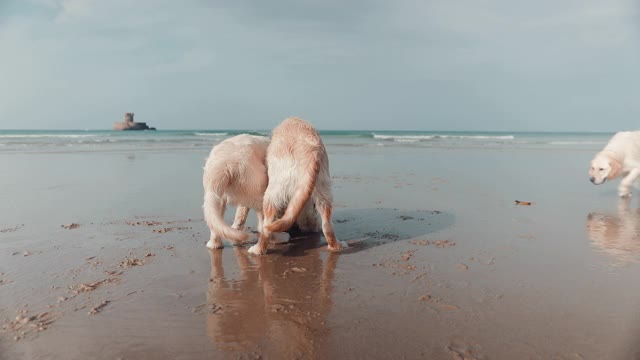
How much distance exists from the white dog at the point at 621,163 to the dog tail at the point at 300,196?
7272mm

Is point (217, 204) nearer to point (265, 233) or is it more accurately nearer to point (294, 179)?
point (265, 233)

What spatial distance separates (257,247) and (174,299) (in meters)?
1.35

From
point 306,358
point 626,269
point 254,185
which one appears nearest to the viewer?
point 306,358

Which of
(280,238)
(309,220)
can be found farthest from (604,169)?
(280,238)

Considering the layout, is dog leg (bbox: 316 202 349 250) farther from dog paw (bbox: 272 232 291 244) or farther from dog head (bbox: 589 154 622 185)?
dog head (bbox: 589 154 622 185)

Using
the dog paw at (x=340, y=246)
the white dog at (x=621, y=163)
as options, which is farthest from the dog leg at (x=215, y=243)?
the white dog at (x=621, y=163)

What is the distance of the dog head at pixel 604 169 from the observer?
8.34 metres

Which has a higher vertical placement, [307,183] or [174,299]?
[307,183]

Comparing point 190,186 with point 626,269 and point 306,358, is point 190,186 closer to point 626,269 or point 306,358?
point 306,358

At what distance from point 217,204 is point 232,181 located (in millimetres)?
291

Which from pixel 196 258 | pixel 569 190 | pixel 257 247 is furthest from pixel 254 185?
pixel 569 190

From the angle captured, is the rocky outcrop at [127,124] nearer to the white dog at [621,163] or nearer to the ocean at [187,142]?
the ocean at [187,142]

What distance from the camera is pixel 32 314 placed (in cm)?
287

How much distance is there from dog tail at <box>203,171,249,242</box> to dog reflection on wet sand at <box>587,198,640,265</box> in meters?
3.94
